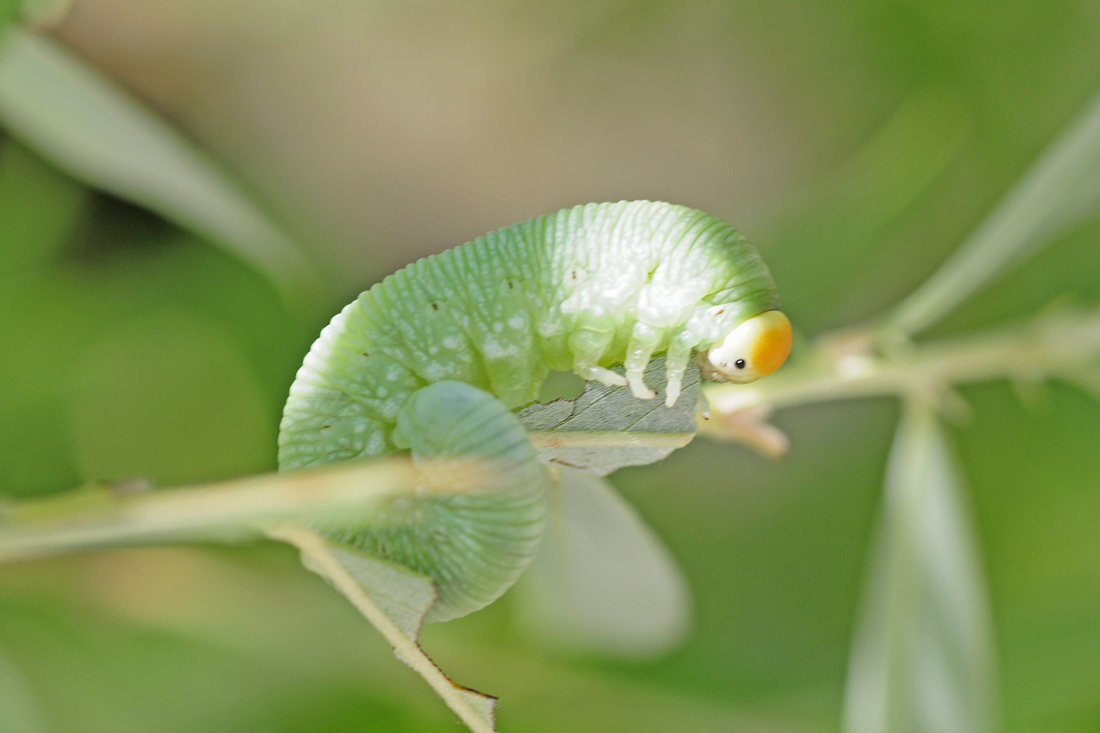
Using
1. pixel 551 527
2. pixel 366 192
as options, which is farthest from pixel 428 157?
pixel 551 527

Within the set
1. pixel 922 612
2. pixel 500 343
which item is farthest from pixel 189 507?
pixel 922 612

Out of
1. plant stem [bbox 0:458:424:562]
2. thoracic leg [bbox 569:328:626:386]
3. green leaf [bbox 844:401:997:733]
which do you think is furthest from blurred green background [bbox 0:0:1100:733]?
thoracic leg [bbox 569:328:626:386]

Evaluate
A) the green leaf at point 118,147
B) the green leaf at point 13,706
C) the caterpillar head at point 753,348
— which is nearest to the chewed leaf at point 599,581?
the caterpillar head at point 753,348

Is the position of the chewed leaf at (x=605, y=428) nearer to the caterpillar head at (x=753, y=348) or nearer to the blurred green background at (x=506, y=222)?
the caterpillar head at (x=753, y=348)

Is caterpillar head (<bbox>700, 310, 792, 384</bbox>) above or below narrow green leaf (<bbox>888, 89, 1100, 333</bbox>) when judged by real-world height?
below

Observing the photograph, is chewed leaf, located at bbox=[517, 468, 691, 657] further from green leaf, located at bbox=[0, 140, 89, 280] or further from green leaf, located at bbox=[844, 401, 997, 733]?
green leaf, located at bbox=[0, 140, 89, 280]

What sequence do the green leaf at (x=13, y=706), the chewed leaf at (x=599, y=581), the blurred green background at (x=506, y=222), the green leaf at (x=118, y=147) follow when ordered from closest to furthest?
the chewed leaf at (x=599, y=581)
the green leaf at (x=118, y=147)
the green leaf at (x=13, y=706)
the blurred green background at (x=506, y=222)
